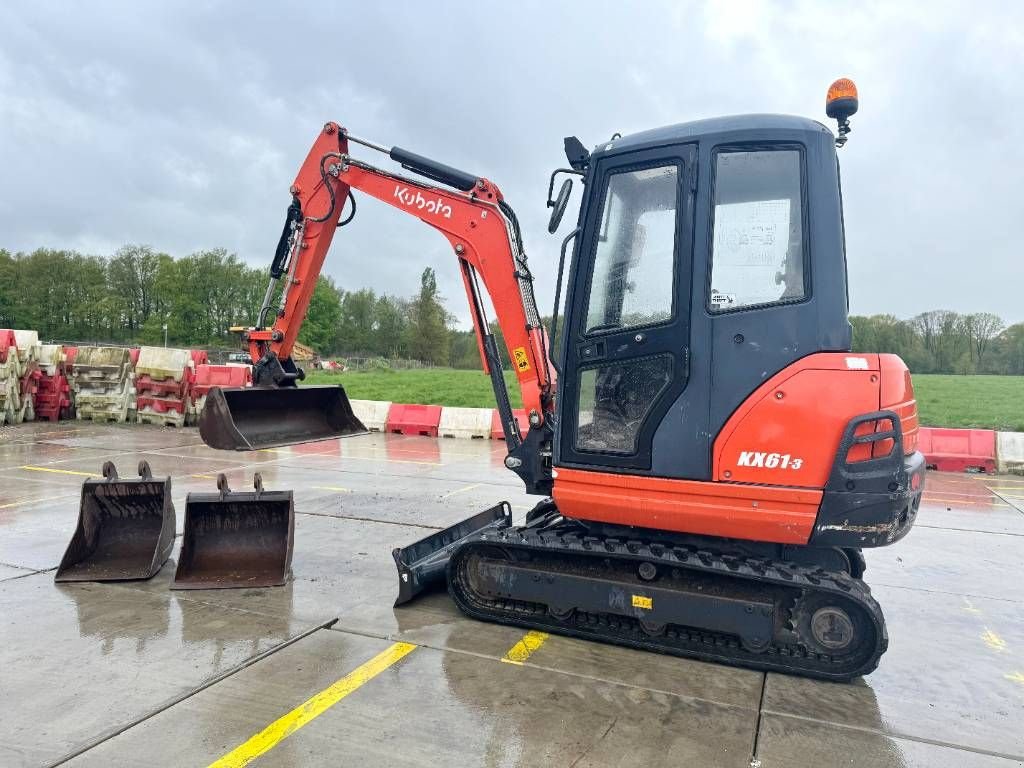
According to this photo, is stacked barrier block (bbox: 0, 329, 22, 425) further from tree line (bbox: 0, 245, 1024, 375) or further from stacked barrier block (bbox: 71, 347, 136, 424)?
tree line (bbox: 0, 245, 1024, 375)

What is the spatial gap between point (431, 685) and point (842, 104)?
416 cm

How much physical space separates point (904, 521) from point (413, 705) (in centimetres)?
289

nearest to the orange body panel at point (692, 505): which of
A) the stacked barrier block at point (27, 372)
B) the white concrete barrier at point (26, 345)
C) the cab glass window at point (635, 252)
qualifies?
the cab glass window at point (635, 252)

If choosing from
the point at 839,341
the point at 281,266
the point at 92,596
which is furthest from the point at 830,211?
the point at 92,596

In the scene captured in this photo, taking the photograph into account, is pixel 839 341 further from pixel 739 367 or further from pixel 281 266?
pixel 281 266

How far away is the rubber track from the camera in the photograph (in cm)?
409

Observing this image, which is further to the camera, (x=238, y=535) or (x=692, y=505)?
(x=238, y=535)

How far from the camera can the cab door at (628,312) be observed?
4.31 m

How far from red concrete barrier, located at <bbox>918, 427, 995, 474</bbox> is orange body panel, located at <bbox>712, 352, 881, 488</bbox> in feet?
33.7

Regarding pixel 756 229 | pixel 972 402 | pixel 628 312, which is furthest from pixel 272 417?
pixel 972 402

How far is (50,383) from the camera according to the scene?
1667 cm

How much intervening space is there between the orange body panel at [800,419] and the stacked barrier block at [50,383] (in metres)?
17.2

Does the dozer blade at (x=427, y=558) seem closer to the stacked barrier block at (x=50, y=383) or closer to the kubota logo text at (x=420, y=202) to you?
the kubota logo text at (x=420, y=202)

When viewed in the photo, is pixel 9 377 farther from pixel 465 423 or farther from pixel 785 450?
pixel 785 450
